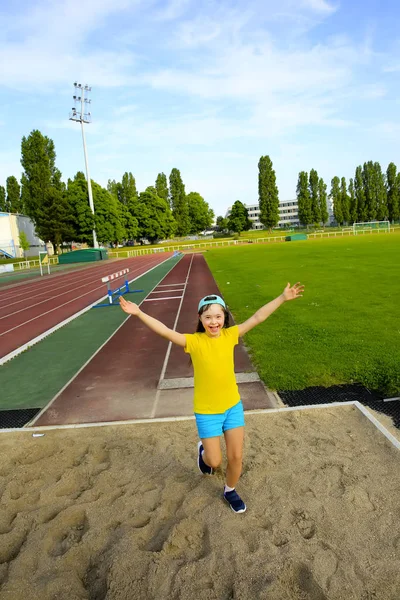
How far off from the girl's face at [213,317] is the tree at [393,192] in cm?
9978

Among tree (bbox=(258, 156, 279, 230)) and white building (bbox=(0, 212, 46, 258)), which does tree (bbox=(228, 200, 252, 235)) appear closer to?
tree (bbox=(258, 156, 279, 230))

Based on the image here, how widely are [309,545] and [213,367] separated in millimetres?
1524

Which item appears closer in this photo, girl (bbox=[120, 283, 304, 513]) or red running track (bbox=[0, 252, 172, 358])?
girl (bbox=[120, 283, 304, 513])

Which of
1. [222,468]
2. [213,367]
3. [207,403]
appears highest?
[213,367]

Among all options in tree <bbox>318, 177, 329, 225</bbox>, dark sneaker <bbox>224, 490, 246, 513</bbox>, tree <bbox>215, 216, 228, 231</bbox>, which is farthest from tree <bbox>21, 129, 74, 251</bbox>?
tree <bbox>318, 177, 329, 225</bbox>

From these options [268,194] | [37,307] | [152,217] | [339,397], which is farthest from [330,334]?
[268,194]

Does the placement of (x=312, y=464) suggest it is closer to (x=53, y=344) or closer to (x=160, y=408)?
(x=160, y=408)

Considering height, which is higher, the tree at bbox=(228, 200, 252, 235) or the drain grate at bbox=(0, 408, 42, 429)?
the tree at bbox=(228, 200, 252, 235)

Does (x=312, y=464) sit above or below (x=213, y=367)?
below

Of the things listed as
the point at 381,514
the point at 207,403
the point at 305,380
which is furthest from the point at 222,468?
the point at 305,380

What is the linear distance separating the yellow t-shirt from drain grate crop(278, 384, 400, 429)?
8.14 feet

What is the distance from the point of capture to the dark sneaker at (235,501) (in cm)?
336

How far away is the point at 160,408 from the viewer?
224 inches

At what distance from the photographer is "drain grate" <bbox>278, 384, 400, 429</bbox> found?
5.29 meters
